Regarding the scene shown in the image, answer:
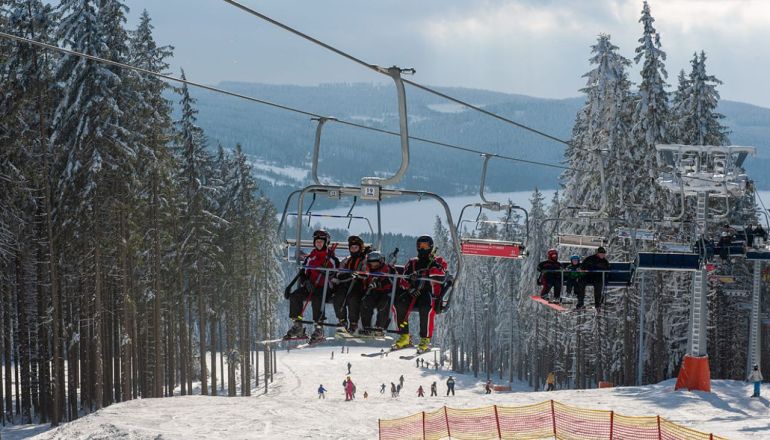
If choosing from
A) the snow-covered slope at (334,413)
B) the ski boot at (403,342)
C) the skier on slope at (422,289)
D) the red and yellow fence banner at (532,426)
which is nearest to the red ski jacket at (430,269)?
the skier on slope at (422,289)

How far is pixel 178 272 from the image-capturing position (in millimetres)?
46219

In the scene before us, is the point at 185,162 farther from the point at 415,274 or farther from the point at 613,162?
the point at 415,274

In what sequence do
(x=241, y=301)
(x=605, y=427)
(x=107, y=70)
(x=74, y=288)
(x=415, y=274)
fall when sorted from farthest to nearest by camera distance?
(x=241, y=301)
(x=74, y=288)
(x=107, y=70)
(x=605, y=427)
(x=415, y=274)

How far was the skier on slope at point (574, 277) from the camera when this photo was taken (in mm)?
24219

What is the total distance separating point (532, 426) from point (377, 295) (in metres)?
10.9

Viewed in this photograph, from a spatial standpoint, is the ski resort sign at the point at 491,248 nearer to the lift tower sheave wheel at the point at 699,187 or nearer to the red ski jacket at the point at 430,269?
the red ski jacket at the point at 430,269

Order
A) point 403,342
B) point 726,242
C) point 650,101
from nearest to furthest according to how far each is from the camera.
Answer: point 403,342 < point 726,242 < point 650,101

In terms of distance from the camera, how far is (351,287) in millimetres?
16734

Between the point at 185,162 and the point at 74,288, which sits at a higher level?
the point at 185,162

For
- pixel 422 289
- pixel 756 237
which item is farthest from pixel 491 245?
pixel 756 237

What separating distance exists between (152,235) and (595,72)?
22.0 meters

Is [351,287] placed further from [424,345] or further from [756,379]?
[756,379]

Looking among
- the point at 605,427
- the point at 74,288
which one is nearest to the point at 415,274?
the point at 605,427

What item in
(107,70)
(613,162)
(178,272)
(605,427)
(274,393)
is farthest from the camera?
(274,393)
